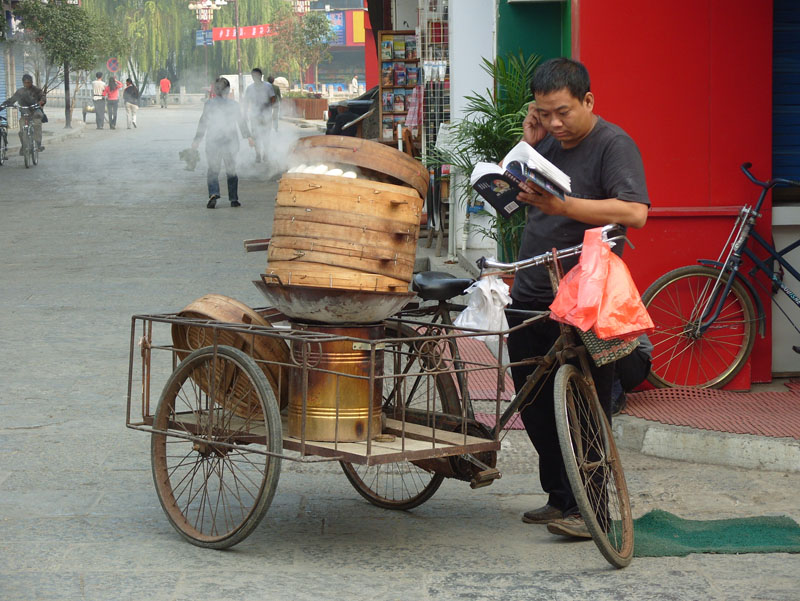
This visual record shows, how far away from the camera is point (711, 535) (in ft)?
15.0

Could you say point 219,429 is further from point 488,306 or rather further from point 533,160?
point 533,160

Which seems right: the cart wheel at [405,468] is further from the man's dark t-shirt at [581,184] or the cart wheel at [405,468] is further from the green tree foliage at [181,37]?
the green tree foliage at [181,37]

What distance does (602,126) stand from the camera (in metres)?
4.39

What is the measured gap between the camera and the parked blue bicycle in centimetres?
620

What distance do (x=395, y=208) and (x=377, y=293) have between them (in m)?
0.32

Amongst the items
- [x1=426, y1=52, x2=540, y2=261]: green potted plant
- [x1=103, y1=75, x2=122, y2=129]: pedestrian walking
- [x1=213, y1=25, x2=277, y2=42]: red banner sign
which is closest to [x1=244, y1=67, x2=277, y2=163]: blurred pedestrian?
[x1=426, y1=52, x2=540, y2=261]: green potted plant

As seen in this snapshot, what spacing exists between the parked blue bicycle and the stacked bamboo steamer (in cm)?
224

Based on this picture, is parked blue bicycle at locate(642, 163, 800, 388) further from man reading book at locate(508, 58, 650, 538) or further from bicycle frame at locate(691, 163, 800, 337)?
man reading book at locate(508, 58, 650, 538)

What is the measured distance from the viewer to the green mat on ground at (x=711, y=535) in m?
4.37

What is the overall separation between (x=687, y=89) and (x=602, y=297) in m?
2.45

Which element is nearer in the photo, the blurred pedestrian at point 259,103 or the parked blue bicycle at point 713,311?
the parked blue bicycle at point 713,311

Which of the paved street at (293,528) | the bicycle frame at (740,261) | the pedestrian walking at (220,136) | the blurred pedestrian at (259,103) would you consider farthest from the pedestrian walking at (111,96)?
the bicycle frame at (740,261)

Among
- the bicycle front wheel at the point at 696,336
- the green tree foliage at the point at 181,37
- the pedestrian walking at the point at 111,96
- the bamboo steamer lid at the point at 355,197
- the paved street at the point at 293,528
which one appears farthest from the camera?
the green tree foliage at the point at 181,37

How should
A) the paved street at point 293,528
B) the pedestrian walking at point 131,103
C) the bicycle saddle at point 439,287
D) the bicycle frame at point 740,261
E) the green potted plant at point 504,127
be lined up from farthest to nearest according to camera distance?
the pedestrian walking at point 131,103 < the green potted plant at point 504,127 < the bicycle frame at point 740,261 < the bicycle saddle at point 439,287 < the paved street at point 293,528
